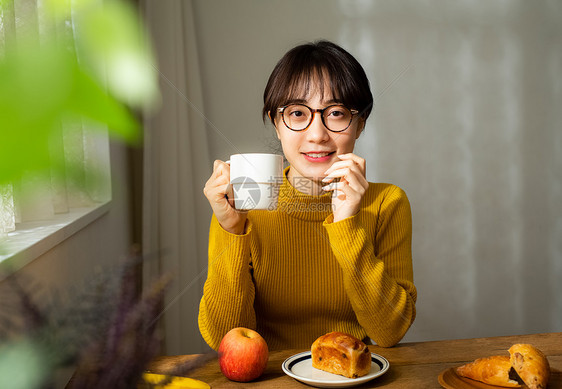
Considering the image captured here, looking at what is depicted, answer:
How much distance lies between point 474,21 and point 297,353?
2.61 metres

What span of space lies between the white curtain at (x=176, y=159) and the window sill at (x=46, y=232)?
721 millimetres

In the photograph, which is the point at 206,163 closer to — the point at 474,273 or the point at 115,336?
the point at 474,273

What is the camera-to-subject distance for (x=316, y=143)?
1.20 metres

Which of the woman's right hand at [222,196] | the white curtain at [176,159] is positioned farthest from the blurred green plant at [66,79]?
the white curtain at [176,159]

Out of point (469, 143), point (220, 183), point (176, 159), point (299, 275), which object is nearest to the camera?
point (220, 183)

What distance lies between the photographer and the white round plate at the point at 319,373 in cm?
81

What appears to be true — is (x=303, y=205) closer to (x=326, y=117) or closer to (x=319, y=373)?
(x=326, y=117)

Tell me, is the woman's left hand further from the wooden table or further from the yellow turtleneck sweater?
the wooden table

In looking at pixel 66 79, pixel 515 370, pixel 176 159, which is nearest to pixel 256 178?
pixel 515 370

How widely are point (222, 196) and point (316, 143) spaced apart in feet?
0.91

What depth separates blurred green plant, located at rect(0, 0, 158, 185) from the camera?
127 mm

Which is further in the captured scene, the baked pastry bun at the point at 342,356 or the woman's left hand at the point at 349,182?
the woman's left hand at the point at 349,182

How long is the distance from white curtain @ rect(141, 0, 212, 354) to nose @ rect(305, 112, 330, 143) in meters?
1.24

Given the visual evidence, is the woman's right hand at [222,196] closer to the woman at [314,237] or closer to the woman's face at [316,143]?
the woman at [314,237]
